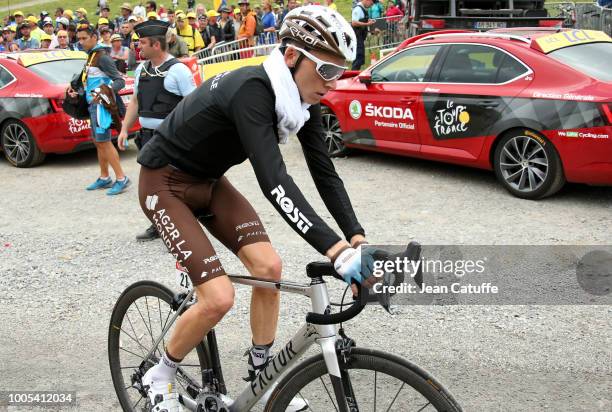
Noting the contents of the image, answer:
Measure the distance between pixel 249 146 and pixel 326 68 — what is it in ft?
1.48

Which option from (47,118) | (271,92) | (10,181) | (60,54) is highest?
(271,92)

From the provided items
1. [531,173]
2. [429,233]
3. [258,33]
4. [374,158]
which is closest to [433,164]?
[374,158]

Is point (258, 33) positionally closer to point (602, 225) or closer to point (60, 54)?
point (60, 54)

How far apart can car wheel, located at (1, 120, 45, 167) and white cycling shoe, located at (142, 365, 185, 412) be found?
26.6 feet

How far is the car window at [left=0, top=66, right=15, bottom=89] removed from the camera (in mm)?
11070

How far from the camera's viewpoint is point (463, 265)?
650 cm

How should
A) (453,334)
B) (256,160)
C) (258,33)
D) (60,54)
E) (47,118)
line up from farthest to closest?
(258,33) < (60,54) < (47,118) < (453,334) < (256,160)

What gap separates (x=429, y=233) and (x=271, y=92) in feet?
13.8

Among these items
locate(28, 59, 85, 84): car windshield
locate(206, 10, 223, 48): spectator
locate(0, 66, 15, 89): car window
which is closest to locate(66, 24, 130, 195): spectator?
locate(28, 59, 85, 84): car windshield

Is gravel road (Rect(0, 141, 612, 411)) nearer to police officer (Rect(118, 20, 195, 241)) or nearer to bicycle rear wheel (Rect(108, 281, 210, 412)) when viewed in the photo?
bicycle rear wheel (Rect(108, 281, 210, 412))

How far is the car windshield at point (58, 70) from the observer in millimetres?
10938

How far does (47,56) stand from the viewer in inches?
452

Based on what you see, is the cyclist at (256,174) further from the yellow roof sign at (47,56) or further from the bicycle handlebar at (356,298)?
the yellow roof sign at (47,56)

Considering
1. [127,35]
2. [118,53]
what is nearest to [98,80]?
[118,53]
